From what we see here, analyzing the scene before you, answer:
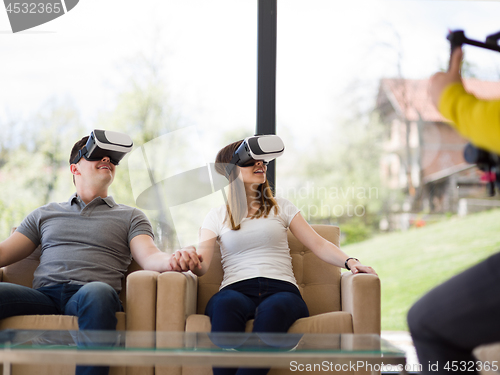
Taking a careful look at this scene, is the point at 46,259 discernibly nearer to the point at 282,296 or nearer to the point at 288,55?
the point at 282,296

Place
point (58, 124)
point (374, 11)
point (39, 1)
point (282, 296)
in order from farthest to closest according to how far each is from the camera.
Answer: point (374, 11) < point (58, 124) < point (39, 1) < point (282, 296)

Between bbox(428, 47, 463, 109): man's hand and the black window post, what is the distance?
1579mm

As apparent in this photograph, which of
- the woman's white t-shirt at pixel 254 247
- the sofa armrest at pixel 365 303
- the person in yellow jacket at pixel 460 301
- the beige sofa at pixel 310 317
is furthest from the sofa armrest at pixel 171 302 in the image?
the person in yellow jacket at pixel 460 301

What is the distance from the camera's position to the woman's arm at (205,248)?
1771mm

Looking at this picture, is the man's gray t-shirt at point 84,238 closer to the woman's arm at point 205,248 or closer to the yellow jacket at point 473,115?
the woman's arm at point 205,248

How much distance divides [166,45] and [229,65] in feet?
1.38

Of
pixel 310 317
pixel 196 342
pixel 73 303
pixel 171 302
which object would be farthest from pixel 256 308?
pixel 73 303

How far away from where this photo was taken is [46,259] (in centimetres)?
183

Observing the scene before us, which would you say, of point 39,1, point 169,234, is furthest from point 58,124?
point 169,234

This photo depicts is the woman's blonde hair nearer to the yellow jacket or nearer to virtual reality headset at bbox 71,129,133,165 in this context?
virtual reality headset at bbox 71,129,133,165

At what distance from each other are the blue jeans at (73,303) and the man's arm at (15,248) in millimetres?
211

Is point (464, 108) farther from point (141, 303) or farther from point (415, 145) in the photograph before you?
point (415, 145)

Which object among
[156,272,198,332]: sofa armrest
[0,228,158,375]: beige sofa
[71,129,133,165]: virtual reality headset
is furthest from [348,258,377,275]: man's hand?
[71,129,133,165]: virtual reality headset

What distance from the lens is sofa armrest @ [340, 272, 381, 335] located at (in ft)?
5.24
